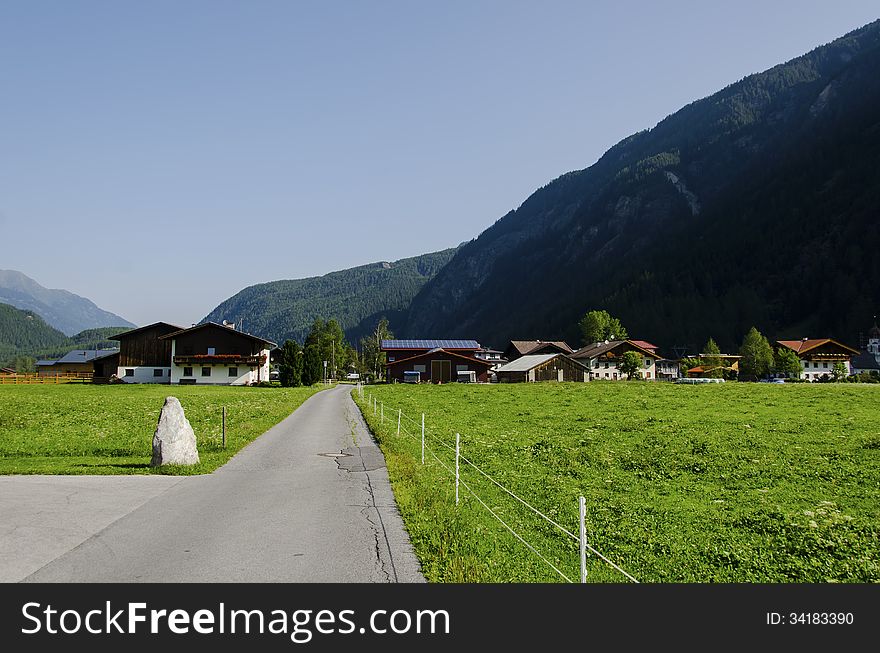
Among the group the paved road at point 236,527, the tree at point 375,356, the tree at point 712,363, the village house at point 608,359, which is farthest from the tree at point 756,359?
the paved road at point 236,527

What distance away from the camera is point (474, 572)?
8.62 m

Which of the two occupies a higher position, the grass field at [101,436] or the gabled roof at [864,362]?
the gabled roof at [864,362]

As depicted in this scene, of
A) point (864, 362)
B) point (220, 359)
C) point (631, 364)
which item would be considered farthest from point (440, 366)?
point (864, 362)

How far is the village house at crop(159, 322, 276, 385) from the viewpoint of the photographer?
316 ft

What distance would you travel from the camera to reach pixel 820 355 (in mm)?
142750

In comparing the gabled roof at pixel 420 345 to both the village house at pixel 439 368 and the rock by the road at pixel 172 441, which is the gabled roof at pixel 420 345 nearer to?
the village house at pixel 439 368

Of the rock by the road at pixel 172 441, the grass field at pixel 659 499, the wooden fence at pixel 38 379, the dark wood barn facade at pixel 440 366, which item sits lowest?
the grass field at pixel 659 499

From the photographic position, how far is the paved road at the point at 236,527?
912 cm

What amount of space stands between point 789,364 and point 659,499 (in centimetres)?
13389

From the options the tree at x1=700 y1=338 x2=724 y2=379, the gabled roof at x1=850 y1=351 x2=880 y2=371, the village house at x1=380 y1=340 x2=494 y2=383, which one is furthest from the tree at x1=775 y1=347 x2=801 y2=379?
the village house at x1=380 y1=340 x2=494 y2=383

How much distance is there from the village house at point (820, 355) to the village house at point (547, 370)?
64.4m

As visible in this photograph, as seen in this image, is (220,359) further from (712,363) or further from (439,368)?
(712,363)

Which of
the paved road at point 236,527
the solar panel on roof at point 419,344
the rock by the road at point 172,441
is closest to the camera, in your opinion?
the paved road at point 236,527
